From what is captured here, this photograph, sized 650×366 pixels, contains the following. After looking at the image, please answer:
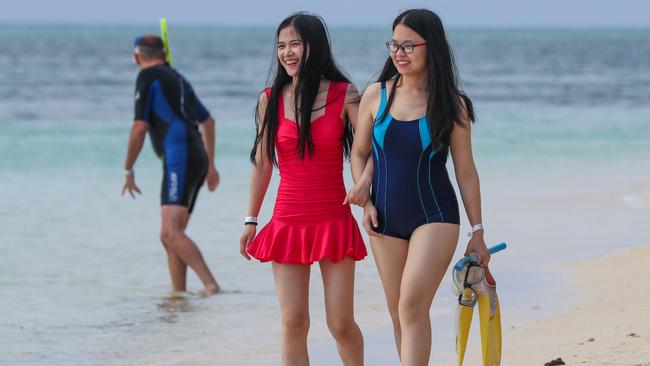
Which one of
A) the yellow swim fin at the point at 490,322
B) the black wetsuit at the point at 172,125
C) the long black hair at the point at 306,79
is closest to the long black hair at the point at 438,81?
the long black hair at the point at 306,79

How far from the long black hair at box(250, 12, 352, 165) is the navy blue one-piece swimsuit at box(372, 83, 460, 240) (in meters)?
0.33

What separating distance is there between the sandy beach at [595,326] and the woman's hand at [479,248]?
1039 millimetres

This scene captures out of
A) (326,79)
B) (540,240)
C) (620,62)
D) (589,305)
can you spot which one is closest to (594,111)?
(540,240)

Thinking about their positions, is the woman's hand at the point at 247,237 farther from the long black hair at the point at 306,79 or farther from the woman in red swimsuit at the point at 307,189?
the long black hair at the point at 306,79

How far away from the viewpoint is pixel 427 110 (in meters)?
4.34

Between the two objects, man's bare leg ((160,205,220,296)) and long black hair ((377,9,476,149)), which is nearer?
long black hair ((377,9,476,149))

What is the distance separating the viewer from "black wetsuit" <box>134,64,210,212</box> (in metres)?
8.16

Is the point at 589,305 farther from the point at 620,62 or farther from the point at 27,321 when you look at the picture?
the point at 620,62

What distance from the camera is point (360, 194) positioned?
442 centimetres

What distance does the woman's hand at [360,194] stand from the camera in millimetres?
4406

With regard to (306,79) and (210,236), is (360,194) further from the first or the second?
(210,236)

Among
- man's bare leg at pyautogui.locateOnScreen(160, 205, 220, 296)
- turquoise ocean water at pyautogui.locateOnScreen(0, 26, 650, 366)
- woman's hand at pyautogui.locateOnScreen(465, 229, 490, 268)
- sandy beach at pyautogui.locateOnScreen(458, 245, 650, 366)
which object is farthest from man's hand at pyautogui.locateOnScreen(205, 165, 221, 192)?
woman's hand at pyautogui.locateOnScreen(465, 229, 490, 268)

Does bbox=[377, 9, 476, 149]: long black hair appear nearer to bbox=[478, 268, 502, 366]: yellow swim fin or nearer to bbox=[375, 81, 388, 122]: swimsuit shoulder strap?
bbox=[375, 81, 388, 122]: swimsuit shoulder strap

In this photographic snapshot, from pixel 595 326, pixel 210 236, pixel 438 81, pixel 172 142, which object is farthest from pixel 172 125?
pixel 438 81
